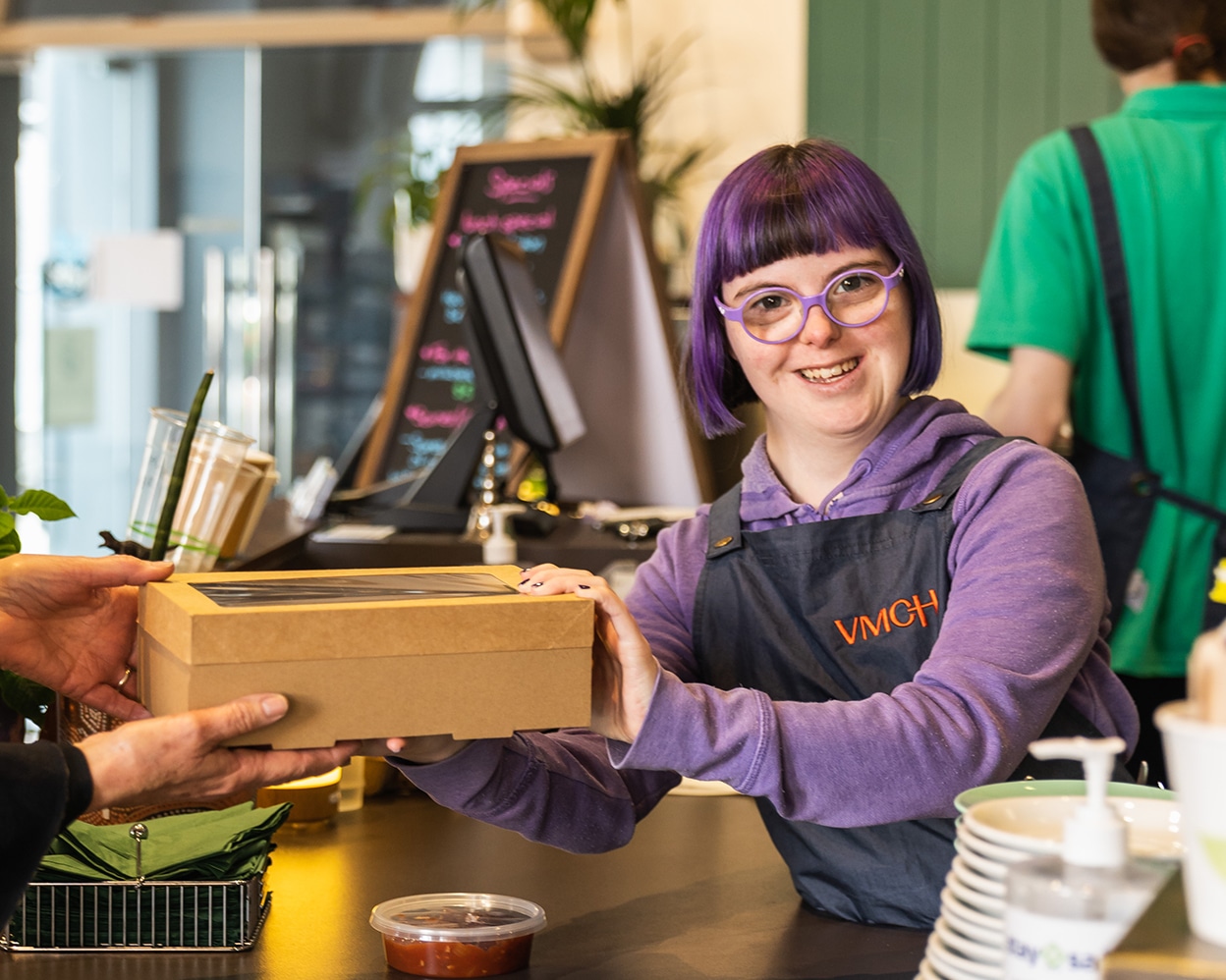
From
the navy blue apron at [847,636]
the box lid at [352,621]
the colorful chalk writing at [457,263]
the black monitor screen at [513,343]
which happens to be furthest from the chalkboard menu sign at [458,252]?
the box lid at [352,621]

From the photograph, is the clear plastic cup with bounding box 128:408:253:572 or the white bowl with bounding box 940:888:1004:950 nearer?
the white bowl with bounding box 940:888:1004:950

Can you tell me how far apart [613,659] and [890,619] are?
12.0 inches

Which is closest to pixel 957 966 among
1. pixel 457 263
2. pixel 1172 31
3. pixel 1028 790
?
pixel 1028 790

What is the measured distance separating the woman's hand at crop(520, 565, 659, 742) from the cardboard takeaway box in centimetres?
2

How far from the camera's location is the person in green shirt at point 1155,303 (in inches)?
83.4

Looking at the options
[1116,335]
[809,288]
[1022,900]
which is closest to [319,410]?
[1116,335]

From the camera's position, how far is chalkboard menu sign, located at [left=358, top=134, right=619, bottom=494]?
337 centimetres

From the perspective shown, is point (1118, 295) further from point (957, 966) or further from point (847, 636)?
point (957, 966)

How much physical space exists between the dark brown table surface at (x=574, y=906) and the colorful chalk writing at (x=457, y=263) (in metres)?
1.84

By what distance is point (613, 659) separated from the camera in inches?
42.0

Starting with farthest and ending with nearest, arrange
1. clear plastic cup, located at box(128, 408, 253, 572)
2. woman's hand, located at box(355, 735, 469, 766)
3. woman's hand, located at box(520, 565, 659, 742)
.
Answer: clear plastic cup, located at box(128, 408, 253, 572) < woman's hand, located at box(355, 735, 469, 766) < woman's hand, located at box(520, 565, 659, 742)

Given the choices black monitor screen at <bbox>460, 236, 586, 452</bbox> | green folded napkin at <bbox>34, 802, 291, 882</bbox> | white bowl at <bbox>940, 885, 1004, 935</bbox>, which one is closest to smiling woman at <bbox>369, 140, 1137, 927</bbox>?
green folded napkin at <bbox>34, 802, 291, 882</bbox>

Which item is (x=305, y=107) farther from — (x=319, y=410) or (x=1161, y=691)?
(x=1161, y=691)

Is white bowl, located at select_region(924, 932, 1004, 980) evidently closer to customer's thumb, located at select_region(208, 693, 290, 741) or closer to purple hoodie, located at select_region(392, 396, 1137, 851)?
purple hoodie, located at select_region(392, 396, 1137, 851)
